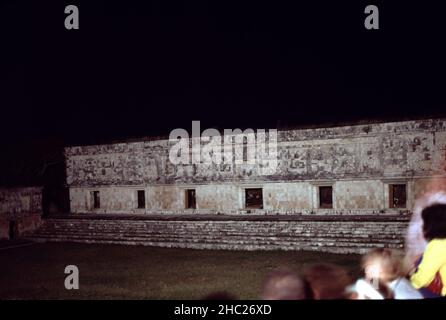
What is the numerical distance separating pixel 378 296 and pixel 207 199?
47.5 feet

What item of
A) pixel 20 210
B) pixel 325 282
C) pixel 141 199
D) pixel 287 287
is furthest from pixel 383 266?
pixel 20 210

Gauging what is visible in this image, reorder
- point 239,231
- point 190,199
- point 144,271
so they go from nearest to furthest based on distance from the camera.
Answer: point 144,271, point 239,231, point 190,199

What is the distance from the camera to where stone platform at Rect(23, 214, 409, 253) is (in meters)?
14.9

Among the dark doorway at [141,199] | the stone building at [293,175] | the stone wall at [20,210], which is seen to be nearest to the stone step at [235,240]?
the stone building at [293,175]

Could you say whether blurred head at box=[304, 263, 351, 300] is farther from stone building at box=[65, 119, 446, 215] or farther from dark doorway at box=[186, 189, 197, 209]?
dark doorway at box=[186, 189, 197, 209]

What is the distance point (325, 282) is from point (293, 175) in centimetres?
1272

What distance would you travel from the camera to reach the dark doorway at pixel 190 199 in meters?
20.1

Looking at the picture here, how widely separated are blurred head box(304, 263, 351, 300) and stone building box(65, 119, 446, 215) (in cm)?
1176

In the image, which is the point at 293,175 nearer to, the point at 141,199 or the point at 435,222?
the point at 141,199

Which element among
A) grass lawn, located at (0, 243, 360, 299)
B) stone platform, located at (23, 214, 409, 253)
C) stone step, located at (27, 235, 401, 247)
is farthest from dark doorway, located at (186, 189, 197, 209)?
grass lawn, located at (0, 243, 360, 299)

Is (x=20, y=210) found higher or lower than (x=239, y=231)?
higher

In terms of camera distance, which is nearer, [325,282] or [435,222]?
Result: [325,282]

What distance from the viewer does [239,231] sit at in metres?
17.4
